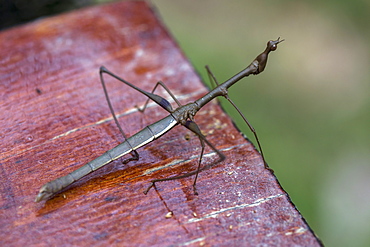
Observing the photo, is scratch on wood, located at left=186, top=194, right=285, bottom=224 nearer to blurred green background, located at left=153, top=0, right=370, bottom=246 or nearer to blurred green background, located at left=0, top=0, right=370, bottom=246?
blurred green background, located at left=0, top=0, right=370, bottom=246

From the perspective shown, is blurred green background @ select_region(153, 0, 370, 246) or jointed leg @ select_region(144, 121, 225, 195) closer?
jointed leg @ select_region(144, 121, 225, 195)

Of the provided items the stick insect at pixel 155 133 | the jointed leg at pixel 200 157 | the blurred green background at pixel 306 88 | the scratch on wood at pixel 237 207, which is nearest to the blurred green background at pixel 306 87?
the blurred green background at pixel 306 88

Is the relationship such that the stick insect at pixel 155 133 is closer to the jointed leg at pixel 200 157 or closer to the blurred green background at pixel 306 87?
the jointed leg at pixel 200 157

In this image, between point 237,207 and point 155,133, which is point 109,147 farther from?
point 237,207

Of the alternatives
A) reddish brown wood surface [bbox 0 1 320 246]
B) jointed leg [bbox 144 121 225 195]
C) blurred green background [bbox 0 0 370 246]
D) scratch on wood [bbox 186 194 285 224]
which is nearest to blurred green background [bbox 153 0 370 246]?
blurred green background [bbox 0 0 370 246]

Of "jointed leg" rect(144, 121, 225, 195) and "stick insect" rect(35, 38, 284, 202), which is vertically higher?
"stick insect" rect(35, 38, 284, 202)

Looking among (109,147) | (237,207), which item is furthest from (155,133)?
(237,207)
